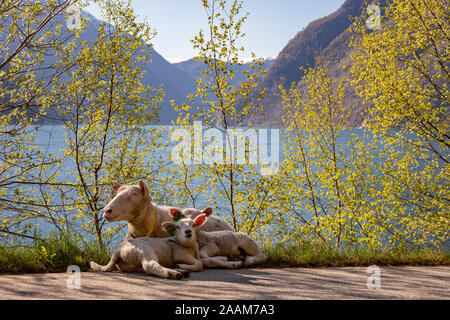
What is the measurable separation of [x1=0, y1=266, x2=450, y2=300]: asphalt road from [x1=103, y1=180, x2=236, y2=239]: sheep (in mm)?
977

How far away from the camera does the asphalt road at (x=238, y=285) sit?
4.54m

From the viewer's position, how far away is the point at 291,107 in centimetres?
1758

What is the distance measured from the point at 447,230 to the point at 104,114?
11.9 metres

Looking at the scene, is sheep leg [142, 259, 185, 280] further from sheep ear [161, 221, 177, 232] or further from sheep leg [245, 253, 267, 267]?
sheep leg [245, 253, 267, 267]

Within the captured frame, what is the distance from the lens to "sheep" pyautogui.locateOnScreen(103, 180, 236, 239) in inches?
249

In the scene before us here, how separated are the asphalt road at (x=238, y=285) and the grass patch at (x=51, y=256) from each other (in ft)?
1.14

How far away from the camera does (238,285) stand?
201 inches

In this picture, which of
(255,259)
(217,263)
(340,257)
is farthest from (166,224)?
(340,257)

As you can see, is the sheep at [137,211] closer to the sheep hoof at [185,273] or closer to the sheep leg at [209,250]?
→ the sheep leg at [209,250]

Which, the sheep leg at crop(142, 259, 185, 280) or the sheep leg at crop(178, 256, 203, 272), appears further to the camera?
the sheep leg at crop(178, 256, 203, 272)

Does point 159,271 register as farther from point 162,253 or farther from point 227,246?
point 227,246

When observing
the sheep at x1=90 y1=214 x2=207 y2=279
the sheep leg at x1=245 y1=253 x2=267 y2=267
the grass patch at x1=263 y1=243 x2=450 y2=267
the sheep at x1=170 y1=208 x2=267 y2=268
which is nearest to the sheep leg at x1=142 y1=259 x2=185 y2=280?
the sheep at x1=90 y1=214 x2=207 y2=279

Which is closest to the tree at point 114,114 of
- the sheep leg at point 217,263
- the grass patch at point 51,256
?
the grass patch at point 51,256

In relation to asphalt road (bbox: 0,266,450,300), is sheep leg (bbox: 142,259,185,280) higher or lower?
higher
